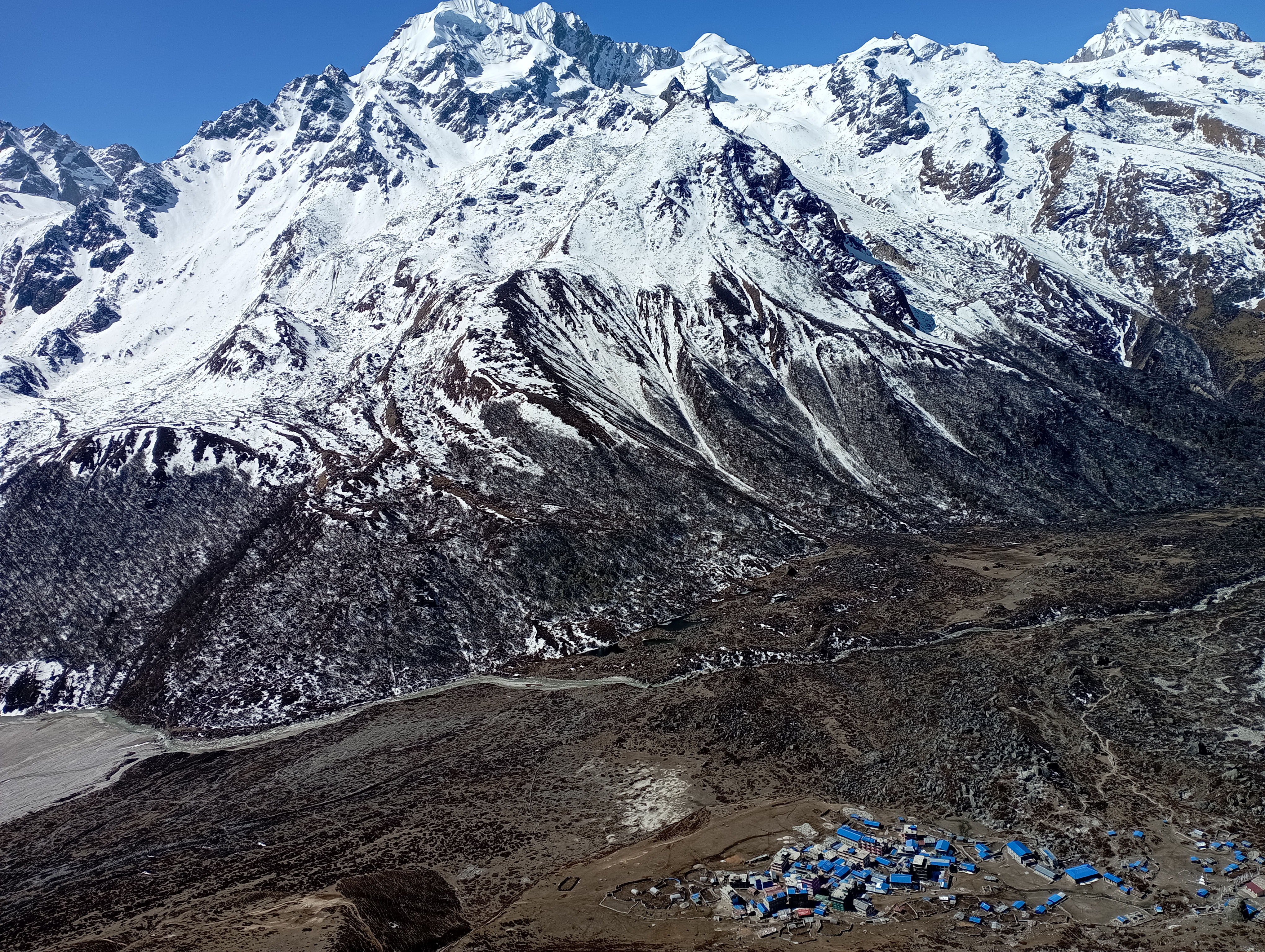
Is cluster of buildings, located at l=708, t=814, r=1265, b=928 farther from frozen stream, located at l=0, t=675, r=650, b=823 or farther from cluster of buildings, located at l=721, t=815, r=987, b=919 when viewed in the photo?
frozen stream, located at l=0, t=675, r=650, b=823

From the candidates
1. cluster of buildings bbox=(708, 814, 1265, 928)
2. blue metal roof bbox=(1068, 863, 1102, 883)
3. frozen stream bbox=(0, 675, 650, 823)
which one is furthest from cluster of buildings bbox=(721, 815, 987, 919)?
frozen stream bbox=(0, 675, 650, 823)

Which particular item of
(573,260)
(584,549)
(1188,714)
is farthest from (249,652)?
(573,260)

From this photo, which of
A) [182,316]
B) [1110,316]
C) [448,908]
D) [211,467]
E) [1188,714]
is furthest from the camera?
[182,316]

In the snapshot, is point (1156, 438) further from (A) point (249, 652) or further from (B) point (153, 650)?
(B) point (153, 650)

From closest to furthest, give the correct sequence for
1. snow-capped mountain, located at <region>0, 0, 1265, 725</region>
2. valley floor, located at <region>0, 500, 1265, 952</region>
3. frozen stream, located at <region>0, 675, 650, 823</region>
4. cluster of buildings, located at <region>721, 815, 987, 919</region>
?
cluster of buildings, located at <region>721, 815, 987, 919</region> < valley floor, located at <region>0, 500, 1265, 952</region> < frozen stream, located at <region>0, 675, 650, 823</region> < snow-capped mountain, located at <region>0, 0, 1265, 725</region>

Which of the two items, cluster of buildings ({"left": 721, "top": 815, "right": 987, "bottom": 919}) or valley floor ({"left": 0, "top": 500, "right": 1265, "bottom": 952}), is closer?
cluster of buildings ({"left": 721, "top": 815, "right": 987, "bottom": 919})

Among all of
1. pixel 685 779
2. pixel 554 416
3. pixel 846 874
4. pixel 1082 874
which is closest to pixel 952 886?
pixel 846 874
